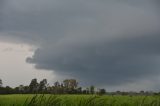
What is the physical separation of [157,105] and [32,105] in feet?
18.0

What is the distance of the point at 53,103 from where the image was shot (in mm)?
9992

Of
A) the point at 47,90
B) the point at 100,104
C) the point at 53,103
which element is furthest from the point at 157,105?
the point at 53,103

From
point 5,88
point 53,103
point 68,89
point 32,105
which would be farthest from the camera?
point 5,88

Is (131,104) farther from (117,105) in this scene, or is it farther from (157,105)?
(157,105)

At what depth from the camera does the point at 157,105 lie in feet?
43.8

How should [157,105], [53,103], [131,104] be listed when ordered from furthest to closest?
[131,104] < [157,105] < [53,103]

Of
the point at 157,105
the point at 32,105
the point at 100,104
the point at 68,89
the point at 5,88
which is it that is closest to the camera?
the point at 32,105

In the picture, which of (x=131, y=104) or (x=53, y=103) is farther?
(x=131, y=104)

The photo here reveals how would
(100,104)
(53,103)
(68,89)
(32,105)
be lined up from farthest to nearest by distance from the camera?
(68,89)
(100,104)
(53,103)
(32,105)

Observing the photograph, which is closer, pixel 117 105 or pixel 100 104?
pixel 100 104

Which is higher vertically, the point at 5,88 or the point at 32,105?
the point at 5,88

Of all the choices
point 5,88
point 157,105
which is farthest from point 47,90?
point 5,88

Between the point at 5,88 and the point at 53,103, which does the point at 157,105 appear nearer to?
the point at 53,103

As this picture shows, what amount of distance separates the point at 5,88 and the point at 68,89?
10876mm
